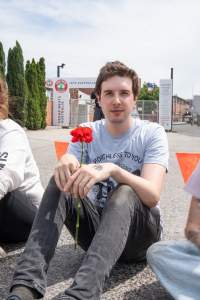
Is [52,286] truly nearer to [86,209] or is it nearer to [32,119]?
[86,209]

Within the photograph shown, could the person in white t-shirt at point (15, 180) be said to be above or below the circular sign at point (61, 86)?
below

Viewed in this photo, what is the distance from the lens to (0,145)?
3.08 metres

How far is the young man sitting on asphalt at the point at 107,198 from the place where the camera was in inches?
84.0

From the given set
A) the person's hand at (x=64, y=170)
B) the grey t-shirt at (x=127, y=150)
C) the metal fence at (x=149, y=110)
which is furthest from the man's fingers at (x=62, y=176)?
the metal fence at (x=149, y=110)

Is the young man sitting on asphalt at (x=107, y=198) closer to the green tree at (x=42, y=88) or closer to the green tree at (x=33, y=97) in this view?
the green tree at (x=33, y=97)

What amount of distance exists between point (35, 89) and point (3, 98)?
24738 mm

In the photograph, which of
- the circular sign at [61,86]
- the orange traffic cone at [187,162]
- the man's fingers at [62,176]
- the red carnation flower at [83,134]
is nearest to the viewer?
the man's fingers at [62,176]

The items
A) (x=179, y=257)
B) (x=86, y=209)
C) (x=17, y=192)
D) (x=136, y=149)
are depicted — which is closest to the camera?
(x=179, y=257)

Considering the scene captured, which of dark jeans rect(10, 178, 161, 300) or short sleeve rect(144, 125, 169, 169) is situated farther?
short sleeve rect(144, 125, 169, 169)

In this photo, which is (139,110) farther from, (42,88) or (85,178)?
(85,178)

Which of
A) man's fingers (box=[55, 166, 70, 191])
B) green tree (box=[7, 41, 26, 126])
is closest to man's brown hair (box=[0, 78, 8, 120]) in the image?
man's fingers (box=[55, 166, 70, 191])

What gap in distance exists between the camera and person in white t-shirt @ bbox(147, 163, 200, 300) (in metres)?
2.23

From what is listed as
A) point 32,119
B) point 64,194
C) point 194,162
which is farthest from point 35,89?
point 64,194

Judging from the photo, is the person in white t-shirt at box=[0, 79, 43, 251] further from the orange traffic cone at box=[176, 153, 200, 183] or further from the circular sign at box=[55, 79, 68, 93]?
the circular sign at box=[55, 79, 68, 93]
